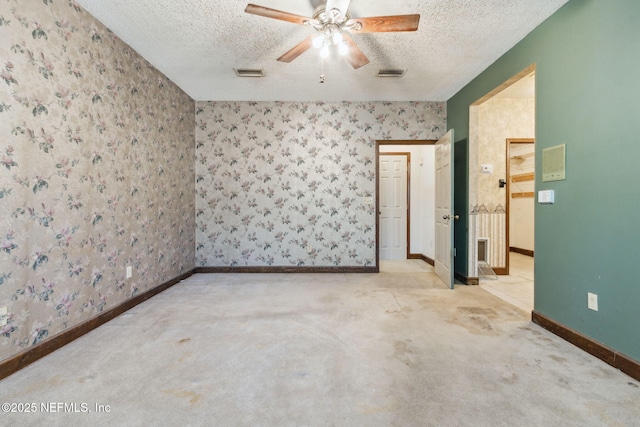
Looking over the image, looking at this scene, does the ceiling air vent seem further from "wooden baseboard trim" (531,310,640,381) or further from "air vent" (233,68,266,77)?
"wooden baseboard trim" (531,310,640,381)

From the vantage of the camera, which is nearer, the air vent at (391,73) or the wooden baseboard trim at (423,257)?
the air vent at (391,73)

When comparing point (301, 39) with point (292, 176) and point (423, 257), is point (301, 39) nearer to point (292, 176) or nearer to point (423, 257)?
→ point (292, 176)

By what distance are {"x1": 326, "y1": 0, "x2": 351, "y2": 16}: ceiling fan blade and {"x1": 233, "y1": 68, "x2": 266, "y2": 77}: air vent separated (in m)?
1.62

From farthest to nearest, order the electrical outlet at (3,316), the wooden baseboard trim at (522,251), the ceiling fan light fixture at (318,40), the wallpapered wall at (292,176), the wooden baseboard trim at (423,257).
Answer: the wooden baseboard trim at (522,251) < the wooden baseboard trim at (423,257) < the wallpapered wall at (292,176) < the ceiling fan light fixture at (318,40) < the electrical outlet at (3,316)

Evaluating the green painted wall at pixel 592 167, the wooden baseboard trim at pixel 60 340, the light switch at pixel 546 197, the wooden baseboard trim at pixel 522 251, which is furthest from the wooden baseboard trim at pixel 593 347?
the wooden baseboard trim at pixel 522 251

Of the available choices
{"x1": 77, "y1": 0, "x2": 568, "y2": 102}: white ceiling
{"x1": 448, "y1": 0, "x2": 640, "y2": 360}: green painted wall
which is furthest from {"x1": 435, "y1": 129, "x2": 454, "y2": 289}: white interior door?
{"x1": 448, "y1": 0, "x2": 640, "y2": 360}: green painted wall

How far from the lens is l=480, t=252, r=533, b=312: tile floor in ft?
10.4

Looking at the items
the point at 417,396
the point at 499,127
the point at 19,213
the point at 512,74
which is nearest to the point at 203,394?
the point at 417,396

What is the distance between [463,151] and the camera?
3939 mm

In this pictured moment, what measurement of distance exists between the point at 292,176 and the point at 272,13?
265 cm

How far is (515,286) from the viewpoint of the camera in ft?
12.5

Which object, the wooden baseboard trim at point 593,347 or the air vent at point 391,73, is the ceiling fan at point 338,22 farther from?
the wooden baseboard trim at point 593,347

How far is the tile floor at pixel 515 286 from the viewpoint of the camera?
3176 mm

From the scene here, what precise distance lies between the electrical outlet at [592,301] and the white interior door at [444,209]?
154cm
